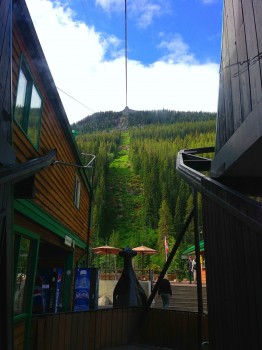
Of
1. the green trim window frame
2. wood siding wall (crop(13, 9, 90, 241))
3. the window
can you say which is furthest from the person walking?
the green trim window frame

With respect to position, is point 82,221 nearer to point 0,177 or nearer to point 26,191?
point 26,191

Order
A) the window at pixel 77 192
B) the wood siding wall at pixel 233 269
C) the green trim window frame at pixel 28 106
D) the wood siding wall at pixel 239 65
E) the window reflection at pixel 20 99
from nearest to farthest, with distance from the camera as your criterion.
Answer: the wood siding wall at pixel 233 269 < the wood siding wall at pixel 239 65 < the window reflection at pixel 20 99 < the green trim window frame at pixel 28 106 < the window at pixel 77 192

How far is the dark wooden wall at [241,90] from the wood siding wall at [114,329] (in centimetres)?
500

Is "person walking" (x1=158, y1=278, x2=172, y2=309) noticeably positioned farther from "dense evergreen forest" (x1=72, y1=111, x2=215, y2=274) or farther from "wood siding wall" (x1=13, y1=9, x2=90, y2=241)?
"dense evergreen forest" (x1=72, y1=111, x2=215, y2=274)

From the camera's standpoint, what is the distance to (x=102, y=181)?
111 meters

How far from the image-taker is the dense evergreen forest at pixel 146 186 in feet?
280

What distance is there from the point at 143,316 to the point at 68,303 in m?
3.99

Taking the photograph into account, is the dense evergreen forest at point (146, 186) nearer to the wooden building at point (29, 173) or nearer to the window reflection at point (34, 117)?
the wooden building at point (29, 173)

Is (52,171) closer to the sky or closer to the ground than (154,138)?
closer to the ground

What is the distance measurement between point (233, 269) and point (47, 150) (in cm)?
613

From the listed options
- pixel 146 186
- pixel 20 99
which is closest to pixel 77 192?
pixel 20 99

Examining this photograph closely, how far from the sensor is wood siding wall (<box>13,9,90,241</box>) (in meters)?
6.22

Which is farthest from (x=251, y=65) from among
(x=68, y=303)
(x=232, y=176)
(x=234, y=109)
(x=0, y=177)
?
(x=68, y=303)

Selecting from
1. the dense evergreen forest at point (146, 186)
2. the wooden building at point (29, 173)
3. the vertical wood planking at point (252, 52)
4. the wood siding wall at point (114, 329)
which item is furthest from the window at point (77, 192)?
the dense evergreen forest at point (146, 186)
